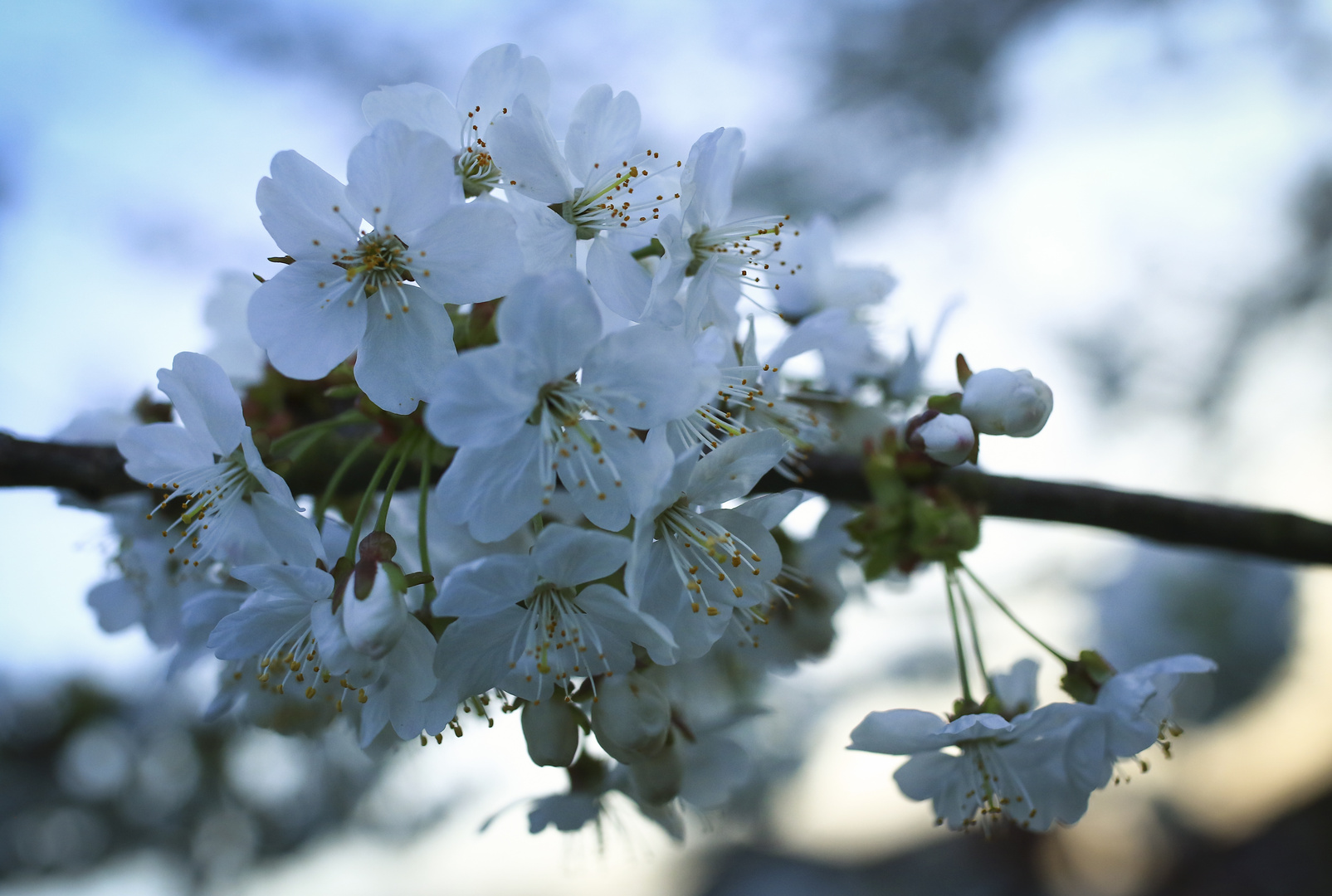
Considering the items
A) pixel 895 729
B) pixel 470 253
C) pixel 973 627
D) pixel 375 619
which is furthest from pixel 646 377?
pixel 973 627

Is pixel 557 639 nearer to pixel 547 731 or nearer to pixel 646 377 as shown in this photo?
→ pixel 547 731

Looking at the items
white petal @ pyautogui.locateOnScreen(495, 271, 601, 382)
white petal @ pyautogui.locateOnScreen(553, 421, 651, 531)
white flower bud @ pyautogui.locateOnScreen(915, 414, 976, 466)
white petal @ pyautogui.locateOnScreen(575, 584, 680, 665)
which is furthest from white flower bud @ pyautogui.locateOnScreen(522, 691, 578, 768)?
white flower bud @ pyautogui.locateOnScreen(915, 414, 976, 466)

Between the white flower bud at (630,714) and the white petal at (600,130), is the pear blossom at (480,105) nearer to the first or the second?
the white petal at (600,130)

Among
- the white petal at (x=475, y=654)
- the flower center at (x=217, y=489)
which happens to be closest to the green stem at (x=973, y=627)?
the white petal at (x=475, y=654)

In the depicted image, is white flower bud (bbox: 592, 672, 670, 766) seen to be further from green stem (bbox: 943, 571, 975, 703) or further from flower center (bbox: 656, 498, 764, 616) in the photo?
green stem (bbox: 943, 571, 975, 703)

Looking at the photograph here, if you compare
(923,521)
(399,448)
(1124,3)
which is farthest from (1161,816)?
(399,448)

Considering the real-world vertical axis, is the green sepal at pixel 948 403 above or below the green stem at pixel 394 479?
above
